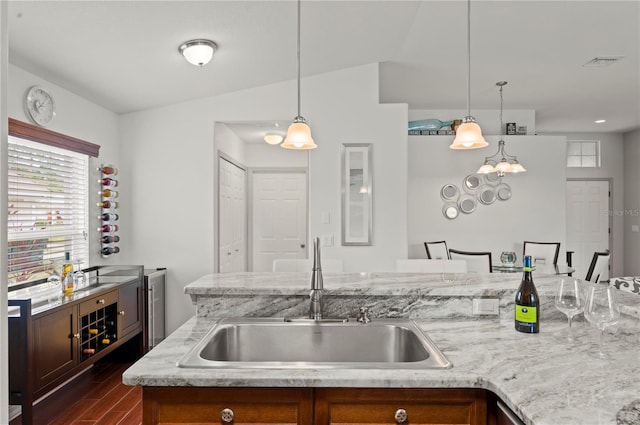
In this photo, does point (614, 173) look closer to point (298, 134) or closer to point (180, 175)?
point (298, 134)

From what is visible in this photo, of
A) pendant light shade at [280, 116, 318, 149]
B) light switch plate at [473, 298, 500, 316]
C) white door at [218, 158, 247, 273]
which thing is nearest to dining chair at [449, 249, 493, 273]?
white door at [218, 158, 247, 273]

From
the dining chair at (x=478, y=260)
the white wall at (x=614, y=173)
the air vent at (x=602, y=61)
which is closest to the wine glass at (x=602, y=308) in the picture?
the dining chair at (x=478, y=260)

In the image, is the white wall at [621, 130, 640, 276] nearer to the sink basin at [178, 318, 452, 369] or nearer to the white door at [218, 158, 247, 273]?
the white door at [218, 158, 247, 273]

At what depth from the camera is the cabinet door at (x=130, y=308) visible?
330 centimetres

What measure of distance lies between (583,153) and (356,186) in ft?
19.4

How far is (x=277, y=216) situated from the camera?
247 inches

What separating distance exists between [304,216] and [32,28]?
436cm

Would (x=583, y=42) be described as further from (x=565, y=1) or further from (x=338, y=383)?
(x=338, y=383)

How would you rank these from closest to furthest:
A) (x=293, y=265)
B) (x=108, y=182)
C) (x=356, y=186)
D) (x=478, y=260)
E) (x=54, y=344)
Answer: (x=54, y=344)
(x=293, y=265)
(x=108, y=182)
(x=356, y=186)
(x=478, y=260)

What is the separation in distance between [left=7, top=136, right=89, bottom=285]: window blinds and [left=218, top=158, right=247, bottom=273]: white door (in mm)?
1358

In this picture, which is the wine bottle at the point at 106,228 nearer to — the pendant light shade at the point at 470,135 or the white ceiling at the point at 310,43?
the white ceiling at the point at 310,43

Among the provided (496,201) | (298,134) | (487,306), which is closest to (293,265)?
(298,134)

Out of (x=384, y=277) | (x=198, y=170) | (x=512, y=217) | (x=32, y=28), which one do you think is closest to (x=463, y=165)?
(x=512, y=217)

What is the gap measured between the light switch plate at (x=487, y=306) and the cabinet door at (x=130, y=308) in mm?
2764
